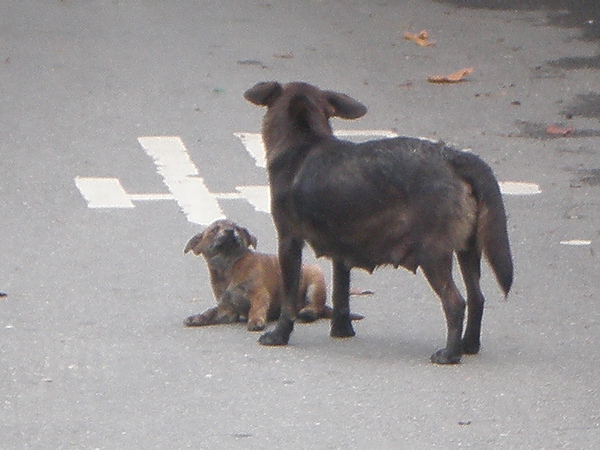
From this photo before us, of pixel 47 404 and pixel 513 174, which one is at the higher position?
pixel 47 404

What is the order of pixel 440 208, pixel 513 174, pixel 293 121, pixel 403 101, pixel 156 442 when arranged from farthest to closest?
pixel 403 101
pixel 513 174
pixel 293 121
pixel 440 208
pixel 156 442

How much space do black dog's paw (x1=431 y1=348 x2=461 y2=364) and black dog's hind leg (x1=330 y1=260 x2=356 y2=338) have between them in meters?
0.66

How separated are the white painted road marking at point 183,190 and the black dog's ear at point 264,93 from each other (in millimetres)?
2055

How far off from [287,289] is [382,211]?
0.72 metres

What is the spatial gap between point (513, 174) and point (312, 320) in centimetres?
351

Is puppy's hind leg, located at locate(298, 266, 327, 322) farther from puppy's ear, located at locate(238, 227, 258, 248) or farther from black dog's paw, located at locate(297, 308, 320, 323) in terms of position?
puppy's ear, located at locate(238, 227, 258, 248)

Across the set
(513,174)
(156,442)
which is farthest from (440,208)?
(513,174)

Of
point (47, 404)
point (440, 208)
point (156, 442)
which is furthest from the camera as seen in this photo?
point (440, 208)

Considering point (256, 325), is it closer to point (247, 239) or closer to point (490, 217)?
point (247, 239)

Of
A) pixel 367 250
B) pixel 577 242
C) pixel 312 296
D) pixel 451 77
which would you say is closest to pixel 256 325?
pixel 312 296

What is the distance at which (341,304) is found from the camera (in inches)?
287

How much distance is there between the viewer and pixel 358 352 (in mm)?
7074

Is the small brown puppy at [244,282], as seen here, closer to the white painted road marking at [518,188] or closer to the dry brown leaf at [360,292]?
the dry brown leaf at [360,292]

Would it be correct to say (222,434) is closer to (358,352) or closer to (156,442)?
(156,442)
